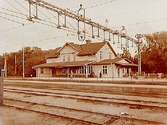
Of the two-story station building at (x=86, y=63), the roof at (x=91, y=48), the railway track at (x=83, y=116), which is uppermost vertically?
the roof at (x=91, y=48)

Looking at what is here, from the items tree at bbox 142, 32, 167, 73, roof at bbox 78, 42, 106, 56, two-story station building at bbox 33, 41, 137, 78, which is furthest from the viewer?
roof at bbox 78, 42, 106, 56

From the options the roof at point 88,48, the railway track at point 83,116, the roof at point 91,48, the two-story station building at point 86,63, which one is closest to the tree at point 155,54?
the two-story station building at point 86,63

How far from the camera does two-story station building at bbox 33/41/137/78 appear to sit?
56475 millimetres

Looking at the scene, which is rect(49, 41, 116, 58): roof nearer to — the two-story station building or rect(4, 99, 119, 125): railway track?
the two-story station building

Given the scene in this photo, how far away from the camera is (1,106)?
16.9 m

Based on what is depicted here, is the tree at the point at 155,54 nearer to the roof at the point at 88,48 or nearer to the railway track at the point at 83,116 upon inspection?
the roof at the point at 88,48

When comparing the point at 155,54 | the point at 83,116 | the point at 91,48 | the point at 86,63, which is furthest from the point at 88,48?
the point at 83,116

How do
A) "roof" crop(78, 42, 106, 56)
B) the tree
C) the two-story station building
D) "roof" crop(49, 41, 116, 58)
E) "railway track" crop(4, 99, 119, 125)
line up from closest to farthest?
1. "railway track" crop(4, 99, 119, 125)
2. the two-story station building
3. the tree
4. "roof" crop(78, 42, 106, 56)
5. "roof" crop(49, 41, 116, 58)

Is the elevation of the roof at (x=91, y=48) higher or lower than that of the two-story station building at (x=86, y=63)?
higher

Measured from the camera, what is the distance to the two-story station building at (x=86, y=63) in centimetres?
5647

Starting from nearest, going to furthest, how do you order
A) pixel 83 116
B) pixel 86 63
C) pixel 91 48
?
pixel 83 116
pixel 86 63
pixel 91 48

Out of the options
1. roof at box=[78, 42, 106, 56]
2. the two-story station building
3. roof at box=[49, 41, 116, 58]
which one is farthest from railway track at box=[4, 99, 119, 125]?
roof at box=[49, 41, 116, 58]

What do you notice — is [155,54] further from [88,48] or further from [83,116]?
[83,116]

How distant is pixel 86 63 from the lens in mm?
56750
